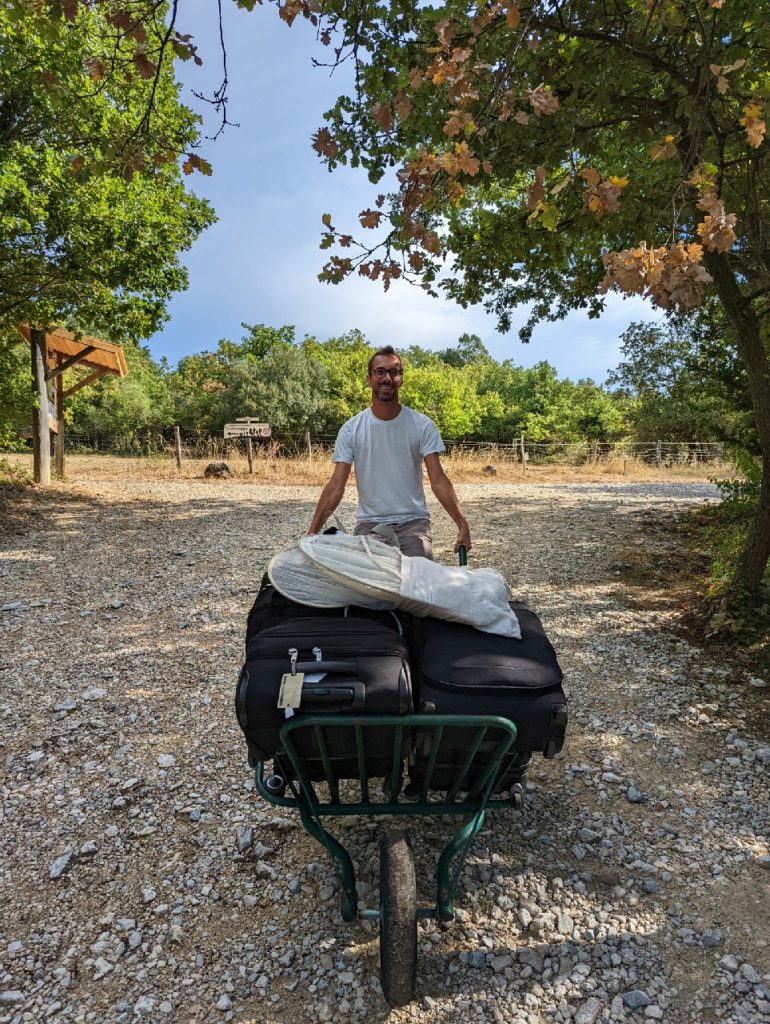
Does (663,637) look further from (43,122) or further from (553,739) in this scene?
(43,122)

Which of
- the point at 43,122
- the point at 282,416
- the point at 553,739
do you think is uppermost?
the point at 43,122

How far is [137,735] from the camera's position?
3820 millimetres

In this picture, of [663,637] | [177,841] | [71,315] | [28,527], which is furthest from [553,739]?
[71,315]

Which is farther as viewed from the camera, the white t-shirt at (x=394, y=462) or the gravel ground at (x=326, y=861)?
the white t-shirt at (x=394, y=462)

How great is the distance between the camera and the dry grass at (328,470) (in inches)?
731

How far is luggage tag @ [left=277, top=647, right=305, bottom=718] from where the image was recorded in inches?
73.0

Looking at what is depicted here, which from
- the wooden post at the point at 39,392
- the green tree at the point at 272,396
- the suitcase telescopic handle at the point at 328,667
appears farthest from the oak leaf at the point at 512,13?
the green tree at the point at 272,396

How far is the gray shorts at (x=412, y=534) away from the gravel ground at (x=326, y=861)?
56.5 inches

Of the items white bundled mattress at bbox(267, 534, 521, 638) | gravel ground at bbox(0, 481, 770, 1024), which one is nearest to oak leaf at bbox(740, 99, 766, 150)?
white bundled mattress at bbox(267, 534, 521, 638)

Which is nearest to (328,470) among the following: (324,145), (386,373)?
(386,373)

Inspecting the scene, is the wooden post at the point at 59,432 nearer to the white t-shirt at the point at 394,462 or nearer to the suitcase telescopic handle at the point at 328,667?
the white t-shirt at the point at 394,462

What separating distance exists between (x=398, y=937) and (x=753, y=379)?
566 centimetres

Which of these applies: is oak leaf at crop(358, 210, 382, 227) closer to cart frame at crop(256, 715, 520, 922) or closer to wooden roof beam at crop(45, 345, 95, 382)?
cart frame at crop(256, 715, 520, 922)

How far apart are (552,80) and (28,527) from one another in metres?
9.81
